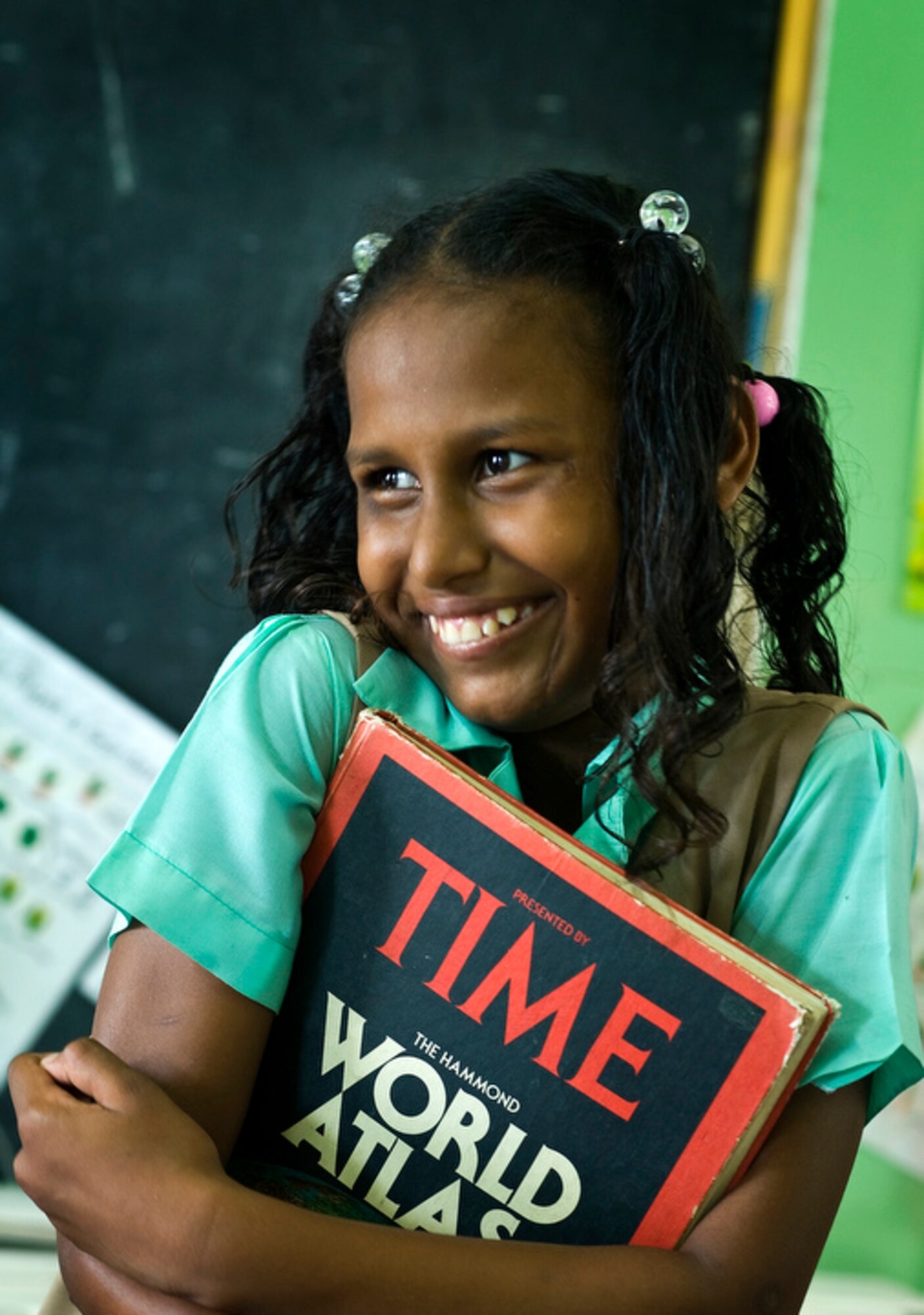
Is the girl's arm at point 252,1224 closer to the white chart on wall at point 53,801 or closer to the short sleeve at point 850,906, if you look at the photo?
the short sleeve at point 850,906

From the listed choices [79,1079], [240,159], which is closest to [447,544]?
[79,1079]

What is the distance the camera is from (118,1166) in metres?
0.58

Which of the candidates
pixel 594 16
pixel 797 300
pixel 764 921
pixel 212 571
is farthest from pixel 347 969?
pixel 594 16

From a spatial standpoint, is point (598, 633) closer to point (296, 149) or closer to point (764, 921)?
point (764, 921)

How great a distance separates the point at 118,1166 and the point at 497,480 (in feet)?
1.48

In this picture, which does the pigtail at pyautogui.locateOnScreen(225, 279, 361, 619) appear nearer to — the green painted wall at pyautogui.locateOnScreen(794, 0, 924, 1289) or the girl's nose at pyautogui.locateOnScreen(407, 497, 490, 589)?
the girl's nose at pyautogui.locateOnScreen(407, 497, 490, 589)

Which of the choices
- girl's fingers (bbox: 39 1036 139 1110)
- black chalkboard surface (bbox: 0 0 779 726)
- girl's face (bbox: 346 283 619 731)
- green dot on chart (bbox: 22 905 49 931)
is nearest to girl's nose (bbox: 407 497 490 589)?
girl's face (bbox: 346 283 619 731)

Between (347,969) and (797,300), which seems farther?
(797,300)

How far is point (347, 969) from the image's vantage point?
Result: 67cm

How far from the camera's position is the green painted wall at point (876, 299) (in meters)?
1.55

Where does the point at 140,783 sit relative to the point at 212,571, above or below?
below

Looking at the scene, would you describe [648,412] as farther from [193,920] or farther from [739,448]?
[193,920]

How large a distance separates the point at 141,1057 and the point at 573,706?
0.38m

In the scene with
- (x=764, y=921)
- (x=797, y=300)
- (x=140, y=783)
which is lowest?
(x=140, y=783)
